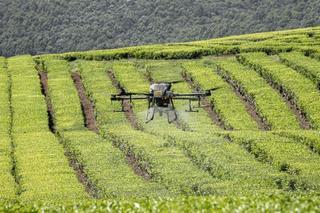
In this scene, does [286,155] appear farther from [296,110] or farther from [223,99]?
[223,99]

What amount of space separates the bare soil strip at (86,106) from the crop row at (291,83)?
15.4m

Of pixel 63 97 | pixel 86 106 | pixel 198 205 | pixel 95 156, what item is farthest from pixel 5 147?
pixel 198 205

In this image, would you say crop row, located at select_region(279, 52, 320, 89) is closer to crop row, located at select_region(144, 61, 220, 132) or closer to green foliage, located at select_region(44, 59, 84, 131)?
crop row, located at select_region(144, 61, 220, 132)

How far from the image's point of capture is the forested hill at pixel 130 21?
→ 144625 mm

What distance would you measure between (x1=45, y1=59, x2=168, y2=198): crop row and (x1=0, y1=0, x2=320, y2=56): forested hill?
74572mm

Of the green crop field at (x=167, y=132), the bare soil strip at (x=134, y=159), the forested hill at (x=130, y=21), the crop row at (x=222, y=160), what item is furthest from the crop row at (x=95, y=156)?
the forested hill at (x=130, y=21)

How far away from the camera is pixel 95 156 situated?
160ft

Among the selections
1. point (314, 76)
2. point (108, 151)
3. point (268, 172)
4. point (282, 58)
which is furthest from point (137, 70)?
point (268, 172)

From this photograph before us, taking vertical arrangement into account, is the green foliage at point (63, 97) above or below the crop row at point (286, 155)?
below

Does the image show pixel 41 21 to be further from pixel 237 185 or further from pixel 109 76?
pixel 237 185

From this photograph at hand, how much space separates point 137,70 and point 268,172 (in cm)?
3683

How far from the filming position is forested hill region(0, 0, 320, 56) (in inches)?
5694

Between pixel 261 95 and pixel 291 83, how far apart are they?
131 inches

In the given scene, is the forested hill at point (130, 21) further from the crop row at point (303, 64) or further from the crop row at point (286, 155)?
the crop row at point (286, 155)
